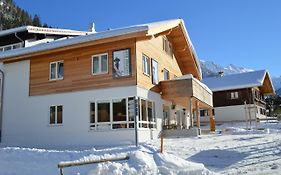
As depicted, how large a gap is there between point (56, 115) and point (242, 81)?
30715 mm

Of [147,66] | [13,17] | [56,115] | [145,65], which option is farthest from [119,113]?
[13,17]

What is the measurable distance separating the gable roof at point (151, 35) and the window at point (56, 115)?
3324 mm

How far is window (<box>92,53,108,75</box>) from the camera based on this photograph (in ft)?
61.4

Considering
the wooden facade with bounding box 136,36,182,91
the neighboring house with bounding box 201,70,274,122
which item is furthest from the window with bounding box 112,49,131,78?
the neighboring house with bounding box 201,70,274,122

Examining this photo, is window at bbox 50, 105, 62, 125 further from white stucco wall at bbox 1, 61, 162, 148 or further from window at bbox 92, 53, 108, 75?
window at bbox 92, 53, 108, 75

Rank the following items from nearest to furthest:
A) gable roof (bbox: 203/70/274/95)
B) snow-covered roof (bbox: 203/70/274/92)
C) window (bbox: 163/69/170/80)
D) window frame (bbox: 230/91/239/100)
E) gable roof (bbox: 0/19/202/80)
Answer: gable roof (bbox: 0/19/202/80) < window (bbox: 163/69/170/80) < snow-covered roof (bbox: 203/70/274/92) < gable roof (bbox: 203/70/274/95) < window frame (bbox: 230/91/239/100)

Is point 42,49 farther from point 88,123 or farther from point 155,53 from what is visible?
point 155,53

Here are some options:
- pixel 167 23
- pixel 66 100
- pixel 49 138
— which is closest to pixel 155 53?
pixel 167 23

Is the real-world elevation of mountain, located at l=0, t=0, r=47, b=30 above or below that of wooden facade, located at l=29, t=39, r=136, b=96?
above

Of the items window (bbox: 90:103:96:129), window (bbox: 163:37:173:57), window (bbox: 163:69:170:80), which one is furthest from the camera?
window (bbox: 163:37:173:57)

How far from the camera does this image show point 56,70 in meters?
20.0

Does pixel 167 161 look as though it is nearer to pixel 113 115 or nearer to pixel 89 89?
pixel 113 115

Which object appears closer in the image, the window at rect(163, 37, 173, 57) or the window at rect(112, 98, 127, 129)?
the window at rect(112, 98, 127, 129)

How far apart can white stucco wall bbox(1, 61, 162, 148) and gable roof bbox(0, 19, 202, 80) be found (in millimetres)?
1358
